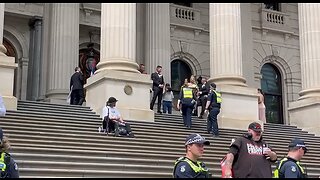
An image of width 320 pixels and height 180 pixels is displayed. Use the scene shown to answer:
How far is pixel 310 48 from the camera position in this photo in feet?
74.2

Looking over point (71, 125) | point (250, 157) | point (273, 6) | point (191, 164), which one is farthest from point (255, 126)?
point (273, 6)

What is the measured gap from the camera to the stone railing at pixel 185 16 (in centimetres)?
2880

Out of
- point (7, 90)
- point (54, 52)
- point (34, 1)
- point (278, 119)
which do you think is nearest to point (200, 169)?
point (7, 90)

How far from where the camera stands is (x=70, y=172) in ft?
38.1

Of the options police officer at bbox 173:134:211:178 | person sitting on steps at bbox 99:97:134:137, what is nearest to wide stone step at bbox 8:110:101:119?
person sitting on steps at bbox 99:97:134:137

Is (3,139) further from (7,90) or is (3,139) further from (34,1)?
(34,1)

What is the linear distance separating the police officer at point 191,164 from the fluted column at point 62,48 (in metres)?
16.5

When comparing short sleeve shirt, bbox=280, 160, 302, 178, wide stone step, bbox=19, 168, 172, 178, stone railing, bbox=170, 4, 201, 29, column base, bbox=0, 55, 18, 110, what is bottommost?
wide stone step, bbox=19, 168, 172, 178

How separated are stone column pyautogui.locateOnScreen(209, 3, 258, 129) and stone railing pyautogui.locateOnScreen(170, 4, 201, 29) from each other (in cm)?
766

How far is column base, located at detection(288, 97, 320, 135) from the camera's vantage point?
22.0 metres

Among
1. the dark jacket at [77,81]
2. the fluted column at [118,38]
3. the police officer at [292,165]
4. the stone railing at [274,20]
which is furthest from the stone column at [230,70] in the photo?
the police officer at [292,165]

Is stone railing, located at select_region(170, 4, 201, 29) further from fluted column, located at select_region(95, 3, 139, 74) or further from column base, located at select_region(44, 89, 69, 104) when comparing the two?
fluted column, located at select_region(95, 3, 139, 74)

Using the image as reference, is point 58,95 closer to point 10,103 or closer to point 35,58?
point 35,58

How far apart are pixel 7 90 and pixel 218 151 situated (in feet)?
19.6
